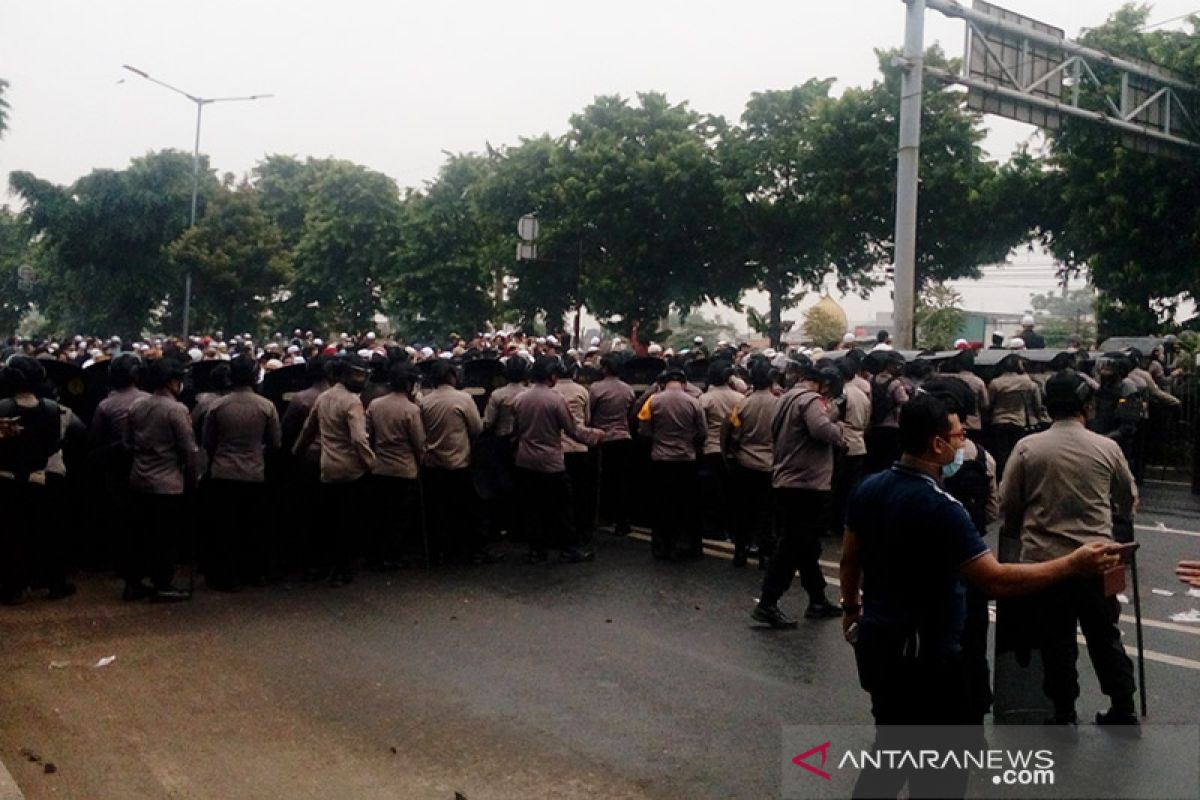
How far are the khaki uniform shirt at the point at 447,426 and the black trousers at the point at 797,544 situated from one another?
11.0ft

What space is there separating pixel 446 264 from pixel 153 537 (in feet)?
113

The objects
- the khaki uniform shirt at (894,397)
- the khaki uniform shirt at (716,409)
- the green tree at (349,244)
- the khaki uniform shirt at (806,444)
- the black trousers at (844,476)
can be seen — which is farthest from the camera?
the green tree at (349,244)

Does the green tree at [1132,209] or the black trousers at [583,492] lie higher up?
the green tree at [1132,209]

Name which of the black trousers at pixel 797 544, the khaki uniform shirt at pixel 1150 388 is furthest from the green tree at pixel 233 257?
the black trousers at pixel 797 544

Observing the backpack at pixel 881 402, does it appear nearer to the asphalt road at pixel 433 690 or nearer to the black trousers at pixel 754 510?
the black trousers at pixel 754 510

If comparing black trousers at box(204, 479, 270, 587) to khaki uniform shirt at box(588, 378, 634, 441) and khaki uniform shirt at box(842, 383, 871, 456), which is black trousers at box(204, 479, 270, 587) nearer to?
khaki uniform shirt at box(588, 378, 634, 441)

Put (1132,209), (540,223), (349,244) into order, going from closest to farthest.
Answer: (1132,209) < (540,223) < (349,244)

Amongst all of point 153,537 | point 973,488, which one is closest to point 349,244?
point 153,537

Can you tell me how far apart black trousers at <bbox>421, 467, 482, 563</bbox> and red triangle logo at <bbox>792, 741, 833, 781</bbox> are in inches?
221

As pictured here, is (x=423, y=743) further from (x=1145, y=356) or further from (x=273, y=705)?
(x=1145, y=356)

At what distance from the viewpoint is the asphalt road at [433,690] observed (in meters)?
5.59

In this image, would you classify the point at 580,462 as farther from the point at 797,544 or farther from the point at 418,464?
the point at 797,544

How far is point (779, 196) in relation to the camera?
34.5 metres

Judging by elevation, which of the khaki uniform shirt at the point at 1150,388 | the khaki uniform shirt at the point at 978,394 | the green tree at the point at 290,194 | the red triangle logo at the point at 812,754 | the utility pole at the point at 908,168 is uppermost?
the green tree at the point at 290,194
